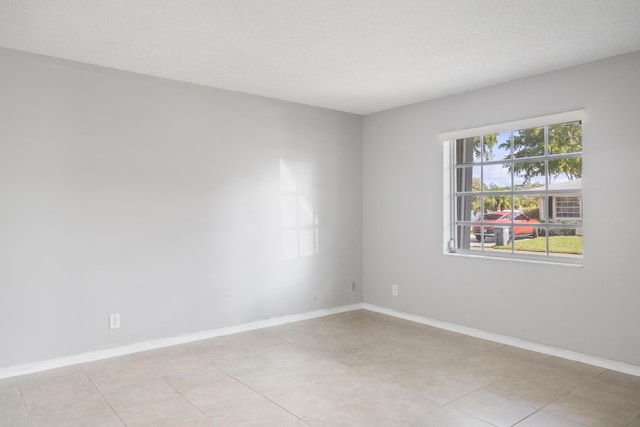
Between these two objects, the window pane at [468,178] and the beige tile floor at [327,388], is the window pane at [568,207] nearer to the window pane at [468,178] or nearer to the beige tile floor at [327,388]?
the window pane at [468,178]

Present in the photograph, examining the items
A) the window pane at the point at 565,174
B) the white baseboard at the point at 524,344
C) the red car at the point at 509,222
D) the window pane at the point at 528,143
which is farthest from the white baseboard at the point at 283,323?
the window pane at the point at 528,143

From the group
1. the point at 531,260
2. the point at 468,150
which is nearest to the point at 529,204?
the point at 531,260

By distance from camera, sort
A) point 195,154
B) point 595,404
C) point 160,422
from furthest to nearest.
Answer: point 195,154
point 595,404
point 160,422

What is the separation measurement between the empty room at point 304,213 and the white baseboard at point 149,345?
17 millimetres

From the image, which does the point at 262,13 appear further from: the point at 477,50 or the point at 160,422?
the point at 160,422

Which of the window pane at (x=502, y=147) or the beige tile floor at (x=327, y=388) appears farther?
the window pane at (x=502, y=147)

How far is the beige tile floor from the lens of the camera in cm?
260

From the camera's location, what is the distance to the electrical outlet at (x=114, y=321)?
3.65 meters

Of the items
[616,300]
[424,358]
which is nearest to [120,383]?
[424,358]

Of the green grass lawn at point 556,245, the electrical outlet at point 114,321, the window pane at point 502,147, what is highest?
the window pane at point 502,147

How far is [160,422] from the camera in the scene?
2537mm

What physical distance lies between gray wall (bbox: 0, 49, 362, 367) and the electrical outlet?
4 cm

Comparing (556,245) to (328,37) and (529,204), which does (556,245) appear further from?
(328,37)

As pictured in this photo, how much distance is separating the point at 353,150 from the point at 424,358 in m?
2.65
